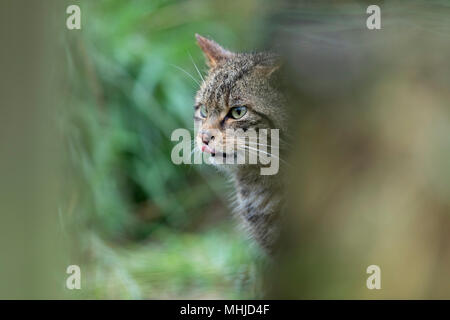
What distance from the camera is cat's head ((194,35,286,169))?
1020mm

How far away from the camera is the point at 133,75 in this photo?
1.30 m

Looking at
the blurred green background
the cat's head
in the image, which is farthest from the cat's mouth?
the blurred green background

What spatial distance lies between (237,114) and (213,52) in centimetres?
16

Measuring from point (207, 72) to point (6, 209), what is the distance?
637 millimetres

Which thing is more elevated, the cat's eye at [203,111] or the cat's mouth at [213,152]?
the cat's eye at [203,111]

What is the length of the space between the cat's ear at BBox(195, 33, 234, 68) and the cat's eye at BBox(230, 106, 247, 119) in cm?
12

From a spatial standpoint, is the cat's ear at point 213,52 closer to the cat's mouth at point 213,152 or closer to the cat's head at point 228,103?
the cat's head at point 228,103

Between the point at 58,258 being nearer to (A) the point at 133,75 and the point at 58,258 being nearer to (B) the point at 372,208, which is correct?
(B) the point at 372,208

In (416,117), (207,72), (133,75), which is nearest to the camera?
(416,117)

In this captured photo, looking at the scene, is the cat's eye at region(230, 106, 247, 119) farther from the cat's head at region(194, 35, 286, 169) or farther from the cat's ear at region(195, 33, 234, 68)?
the cat's ear at region(195, 33, 234, 68)

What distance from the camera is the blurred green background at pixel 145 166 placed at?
108 centimetres

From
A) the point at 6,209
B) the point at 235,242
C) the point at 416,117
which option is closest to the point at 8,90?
the point at 6,209

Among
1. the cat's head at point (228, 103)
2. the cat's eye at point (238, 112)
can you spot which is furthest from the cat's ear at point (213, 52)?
the cat's eye at point (238, 112)

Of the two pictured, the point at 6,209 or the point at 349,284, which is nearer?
the point at 349,284
